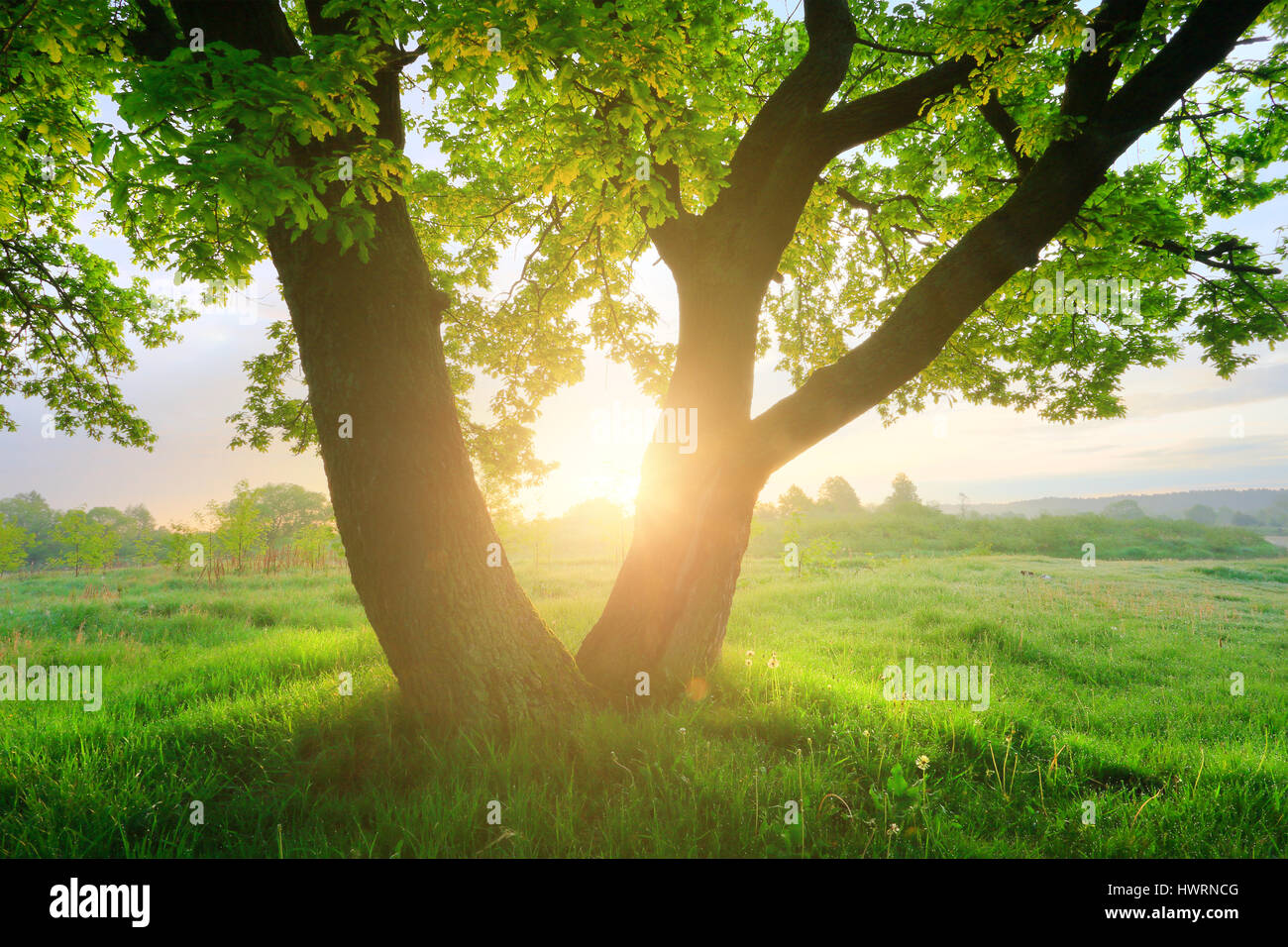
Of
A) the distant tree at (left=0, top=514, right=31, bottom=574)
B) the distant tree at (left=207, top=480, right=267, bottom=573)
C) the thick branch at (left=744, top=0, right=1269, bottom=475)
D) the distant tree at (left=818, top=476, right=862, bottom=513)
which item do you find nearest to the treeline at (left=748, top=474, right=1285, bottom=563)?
the distant tree at (left=818, top=476, right=862, bottom=513)

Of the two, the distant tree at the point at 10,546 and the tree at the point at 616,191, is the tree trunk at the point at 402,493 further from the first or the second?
the distant tree at the point at 10,546

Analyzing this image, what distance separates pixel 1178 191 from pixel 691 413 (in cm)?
742

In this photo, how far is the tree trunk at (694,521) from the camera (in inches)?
162

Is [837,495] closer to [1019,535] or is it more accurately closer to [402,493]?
[1019,535]

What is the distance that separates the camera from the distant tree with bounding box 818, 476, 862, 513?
75.6m

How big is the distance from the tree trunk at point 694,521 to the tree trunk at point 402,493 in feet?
2.83

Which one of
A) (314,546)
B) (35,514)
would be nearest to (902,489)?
(314,546)

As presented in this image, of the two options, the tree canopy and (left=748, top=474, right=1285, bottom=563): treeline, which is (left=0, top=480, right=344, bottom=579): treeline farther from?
(left=748, top=474, right=1285, bottom=563): treeline

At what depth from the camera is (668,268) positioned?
525 centimetres

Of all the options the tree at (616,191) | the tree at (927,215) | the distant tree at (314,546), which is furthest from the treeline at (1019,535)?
the tree at (616,191)

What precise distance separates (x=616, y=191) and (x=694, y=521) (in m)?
3.16

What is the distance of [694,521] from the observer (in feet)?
13.7
